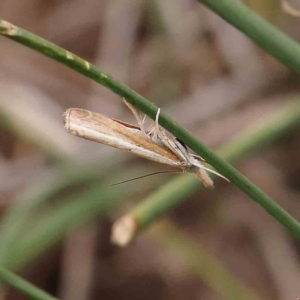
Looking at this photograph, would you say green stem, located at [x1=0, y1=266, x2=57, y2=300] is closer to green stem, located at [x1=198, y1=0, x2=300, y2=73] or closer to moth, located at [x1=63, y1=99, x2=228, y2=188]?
moth, located at [x1=63, y1=99, x2=228, y2=188]

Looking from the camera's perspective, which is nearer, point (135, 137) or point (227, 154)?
point (135, 137)

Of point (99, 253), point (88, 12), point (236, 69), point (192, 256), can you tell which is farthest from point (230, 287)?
point (88, 12)

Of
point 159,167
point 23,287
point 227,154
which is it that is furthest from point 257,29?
point 159,167

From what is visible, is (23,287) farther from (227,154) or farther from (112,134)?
(227,154)

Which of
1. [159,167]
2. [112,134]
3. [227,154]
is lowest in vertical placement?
[112,134]

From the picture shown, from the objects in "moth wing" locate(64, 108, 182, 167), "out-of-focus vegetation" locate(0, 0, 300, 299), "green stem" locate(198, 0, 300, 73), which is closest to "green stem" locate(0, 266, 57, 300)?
"moth wing" locate(64, 108, 182, 167)

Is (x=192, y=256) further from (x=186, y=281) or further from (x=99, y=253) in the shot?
(x=99, y=253)
